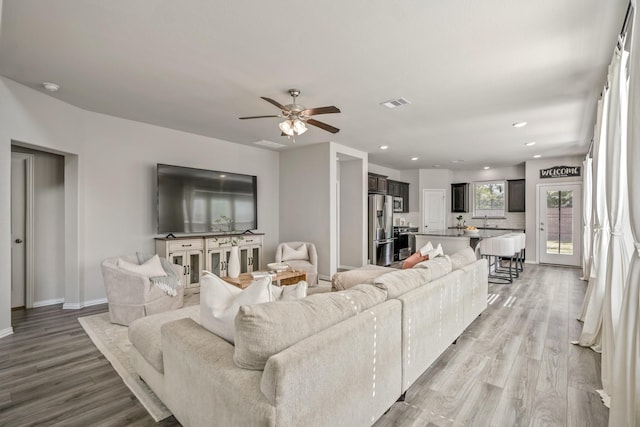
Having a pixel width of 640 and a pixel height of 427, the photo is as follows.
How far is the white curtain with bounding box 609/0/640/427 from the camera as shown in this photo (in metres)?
1.49

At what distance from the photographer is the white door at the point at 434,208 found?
377 inches

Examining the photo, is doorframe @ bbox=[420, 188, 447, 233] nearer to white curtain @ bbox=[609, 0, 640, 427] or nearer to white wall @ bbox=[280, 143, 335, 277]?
white wall @ bbox=[280, 143, 335, 277]

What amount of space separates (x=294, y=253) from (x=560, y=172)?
22.2 ft

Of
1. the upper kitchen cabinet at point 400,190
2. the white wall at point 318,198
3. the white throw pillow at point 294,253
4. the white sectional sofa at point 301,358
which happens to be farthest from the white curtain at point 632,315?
the upper kitchen cabinet at point 400,190

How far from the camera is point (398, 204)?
909 cm

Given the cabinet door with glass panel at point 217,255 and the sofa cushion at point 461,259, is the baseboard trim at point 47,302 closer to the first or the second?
the cabinet door with glass panel at point 217,255

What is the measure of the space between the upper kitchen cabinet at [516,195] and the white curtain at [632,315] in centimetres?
790

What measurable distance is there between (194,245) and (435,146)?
196 inches

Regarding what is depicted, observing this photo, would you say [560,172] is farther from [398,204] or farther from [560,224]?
[398,204]

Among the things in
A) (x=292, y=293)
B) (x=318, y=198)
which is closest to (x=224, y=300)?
(x=292, y=293)

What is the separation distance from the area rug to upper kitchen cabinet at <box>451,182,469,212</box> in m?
9.01

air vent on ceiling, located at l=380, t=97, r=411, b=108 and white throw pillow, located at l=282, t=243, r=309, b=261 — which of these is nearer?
air vent on ceiling, located at l=380, t=97, r=411, b=108

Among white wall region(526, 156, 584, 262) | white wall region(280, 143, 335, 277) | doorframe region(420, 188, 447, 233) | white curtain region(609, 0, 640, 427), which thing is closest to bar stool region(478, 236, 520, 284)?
white wall region(526, 156, 584, 262)

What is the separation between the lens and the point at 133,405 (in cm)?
212
